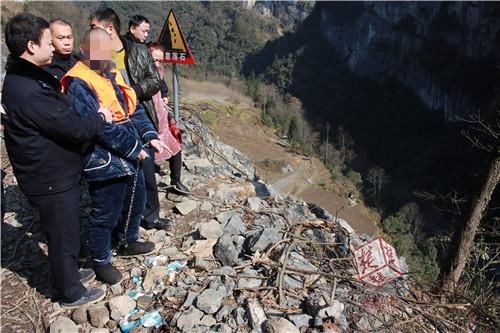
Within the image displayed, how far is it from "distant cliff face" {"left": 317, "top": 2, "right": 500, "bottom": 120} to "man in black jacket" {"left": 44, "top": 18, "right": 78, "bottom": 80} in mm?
51756

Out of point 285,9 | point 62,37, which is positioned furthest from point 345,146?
point 285,9

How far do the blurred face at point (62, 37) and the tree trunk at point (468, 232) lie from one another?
4.65 meters

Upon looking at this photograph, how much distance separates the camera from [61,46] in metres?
2.93

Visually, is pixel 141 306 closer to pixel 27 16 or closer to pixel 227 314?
pixel 227 314

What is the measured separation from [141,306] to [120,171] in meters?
1.00

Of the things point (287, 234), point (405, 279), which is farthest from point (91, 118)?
point (405, 279)

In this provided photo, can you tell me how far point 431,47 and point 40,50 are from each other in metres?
70.4

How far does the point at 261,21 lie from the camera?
117 meters

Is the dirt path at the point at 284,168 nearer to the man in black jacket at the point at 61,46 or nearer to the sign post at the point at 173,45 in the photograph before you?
the sign post at the point at 173,45

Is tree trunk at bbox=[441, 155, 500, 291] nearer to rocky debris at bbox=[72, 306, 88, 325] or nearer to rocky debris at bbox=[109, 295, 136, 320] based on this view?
rocky debris at bbox=[109, 295, 136, 320]

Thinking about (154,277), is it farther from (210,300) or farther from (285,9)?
(285,9)

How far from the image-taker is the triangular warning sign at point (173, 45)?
4.84m

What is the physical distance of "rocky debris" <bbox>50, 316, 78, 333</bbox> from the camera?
8.62 feet

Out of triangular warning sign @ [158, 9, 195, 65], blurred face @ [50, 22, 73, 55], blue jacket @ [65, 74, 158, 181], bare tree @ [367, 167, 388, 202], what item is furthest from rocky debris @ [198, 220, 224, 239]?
bare tree @ [367, 167, 388, 202]
